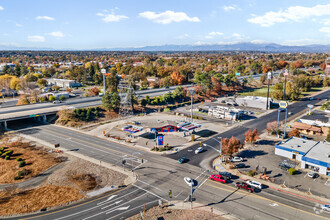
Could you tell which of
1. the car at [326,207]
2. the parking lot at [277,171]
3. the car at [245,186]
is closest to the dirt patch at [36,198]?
the car at [245,186]

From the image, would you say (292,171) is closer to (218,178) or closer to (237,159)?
(237,159)

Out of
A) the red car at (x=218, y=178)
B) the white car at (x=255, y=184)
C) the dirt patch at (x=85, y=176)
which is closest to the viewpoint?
the white car at (x=255, y=184)

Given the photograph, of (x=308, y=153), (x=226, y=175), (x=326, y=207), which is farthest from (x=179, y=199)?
(x=308, y=153)

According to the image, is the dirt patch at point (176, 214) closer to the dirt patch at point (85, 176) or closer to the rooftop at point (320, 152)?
the dirt patch at point (85, 176)

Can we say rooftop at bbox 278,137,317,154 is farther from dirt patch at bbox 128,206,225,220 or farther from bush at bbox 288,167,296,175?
dirt patch at bbox 128,206,225,220

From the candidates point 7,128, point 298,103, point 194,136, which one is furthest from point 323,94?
point 7,128

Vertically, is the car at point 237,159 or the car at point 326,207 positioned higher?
the car at point 237,159

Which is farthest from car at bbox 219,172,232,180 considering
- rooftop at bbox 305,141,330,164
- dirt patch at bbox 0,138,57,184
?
dirt patch at bbox 0,138,57,184

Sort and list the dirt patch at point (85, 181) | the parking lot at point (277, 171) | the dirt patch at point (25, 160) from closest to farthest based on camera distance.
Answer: the parking lot at point (277, 171)
the dirt patch at point (85, 181)
the dirt patch at point (25, 160)
